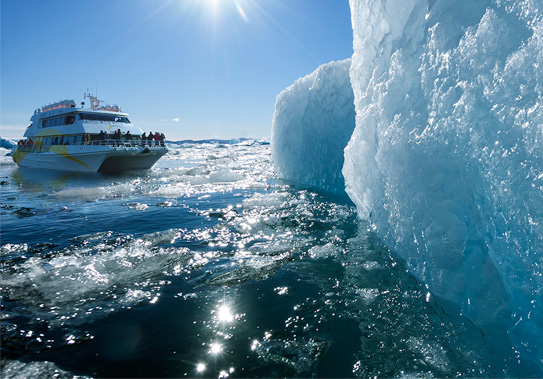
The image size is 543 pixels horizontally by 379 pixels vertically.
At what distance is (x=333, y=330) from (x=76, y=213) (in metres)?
8.22

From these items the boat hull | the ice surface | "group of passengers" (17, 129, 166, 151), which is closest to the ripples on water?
the ice surface

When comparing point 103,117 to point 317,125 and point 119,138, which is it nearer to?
point 119,138

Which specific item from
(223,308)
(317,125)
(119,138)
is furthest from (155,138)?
(223,308)

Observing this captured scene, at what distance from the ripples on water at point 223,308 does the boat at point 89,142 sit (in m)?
14.0

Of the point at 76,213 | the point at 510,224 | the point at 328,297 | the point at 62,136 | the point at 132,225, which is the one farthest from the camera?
the point at 62,136

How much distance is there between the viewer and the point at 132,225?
6996 mm

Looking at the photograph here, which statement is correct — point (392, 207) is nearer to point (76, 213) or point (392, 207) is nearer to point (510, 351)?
point (510, 351)

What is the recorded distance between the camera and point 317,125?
435 inches

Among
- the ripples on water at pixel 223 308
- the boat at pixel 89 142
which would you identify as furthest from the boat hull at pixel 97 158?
the ripples on water at pixel 223 308

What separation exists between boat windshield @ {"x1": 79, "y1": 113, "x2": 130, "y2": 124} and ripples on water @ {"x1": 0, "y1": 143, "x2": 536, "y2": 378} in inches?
700

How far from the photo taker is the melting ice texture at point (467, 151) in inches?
92.2

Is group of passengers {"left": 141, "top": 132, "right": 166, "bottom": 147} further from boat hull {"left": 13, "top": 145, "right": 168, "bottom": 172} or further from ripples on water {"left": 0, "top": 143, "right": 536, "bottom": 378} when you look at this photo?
ripples on water {"left": 0, "top": 143, "right": 536, "bottom": 378}

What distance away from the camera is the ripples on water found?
8.48ft

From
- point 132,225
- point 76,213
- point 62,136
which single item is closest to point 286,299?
point 132,225
